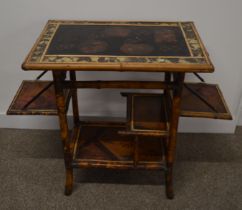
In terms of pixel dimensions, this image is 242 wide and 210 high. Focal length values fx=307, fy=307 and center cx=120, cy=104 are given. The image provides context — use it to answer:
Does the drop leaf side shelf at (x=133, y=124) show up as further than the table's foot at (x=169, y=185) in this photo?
No

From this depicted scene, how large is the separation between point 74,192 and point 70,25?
32.9 inches

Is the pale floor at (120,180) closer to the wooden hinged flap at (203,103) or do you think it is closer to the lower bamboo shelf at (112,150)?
the lower bamboo shelf at (112,150)

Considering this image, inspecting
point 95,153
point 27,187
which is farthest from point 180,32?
point 27,187

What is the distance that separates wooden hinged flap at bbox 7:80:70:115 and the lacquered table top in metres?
0.27

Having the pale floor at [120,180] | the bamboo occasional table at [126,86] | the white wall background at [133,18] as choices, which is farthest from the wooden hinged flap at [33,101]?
the pale floor at [120,180]

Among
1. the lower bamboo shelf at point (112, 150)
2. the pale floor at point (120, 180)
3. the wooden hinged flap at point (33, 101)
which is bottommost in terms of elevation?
the pale floor at point (120, 180)

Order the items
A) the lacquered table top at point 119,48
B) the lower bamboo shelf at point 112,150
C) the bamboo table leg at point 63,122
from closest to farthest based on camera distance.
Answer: the lacquered table top at point 119,48 < the bamboo table leg at point 63,122 < the lower bamboo shelf at point 112,150

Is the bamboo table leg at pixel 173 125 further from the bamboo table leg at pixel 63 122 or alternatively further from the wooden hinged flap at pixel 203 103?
the bamboo table leg at pixel 63 122

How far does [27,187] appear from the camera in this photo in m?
1.60

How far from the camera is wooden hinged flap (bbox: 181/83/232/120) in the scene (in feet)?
4.31

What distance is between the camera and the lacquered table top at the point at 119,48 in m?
1.09

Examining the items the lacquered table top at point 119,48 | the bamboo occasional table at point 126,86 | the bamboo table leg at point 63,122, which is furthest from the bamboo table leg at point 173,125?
the bamboo table leg at point 63,122

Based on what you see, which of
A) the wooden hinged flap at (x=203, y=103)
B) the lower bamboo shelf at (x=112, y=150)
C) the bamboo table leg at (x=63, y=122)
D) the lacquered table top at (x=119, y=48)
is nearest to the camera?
the lacquered table top at (x=119, y=48)

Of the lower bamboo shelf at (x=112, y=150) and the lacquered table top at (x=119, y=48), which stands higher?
the lacquered table top at (x=119, y=48)
